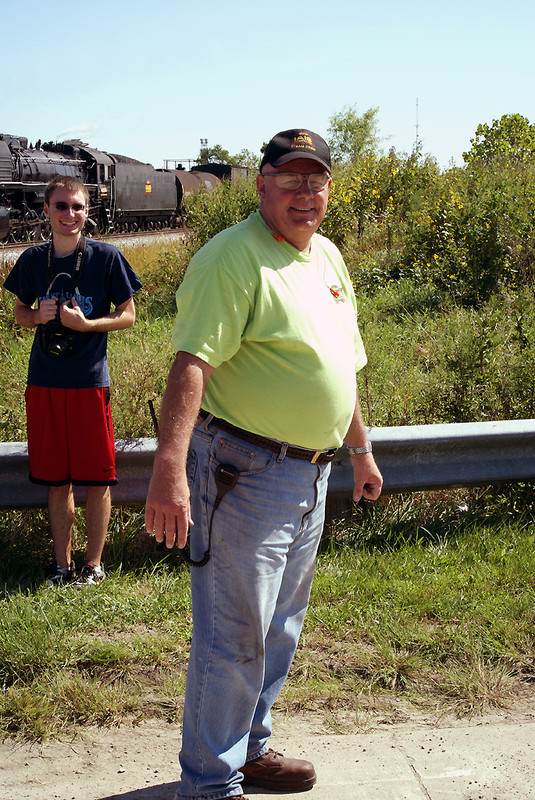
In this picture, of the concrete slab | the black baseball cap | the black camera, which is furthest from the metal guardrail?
the black baseball cap

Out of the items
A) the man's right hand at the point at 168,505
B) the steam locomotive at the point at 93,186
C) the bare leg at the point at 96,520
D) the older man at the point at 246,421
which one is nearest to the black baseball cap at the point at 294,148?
the older man at the point at 246,421

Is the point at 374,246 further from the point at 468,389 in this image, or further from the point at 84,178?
the point at 84,178

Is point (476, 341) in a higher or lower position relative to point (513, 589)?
higher

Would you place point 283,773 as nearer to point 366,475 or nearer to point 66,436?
point 366,475

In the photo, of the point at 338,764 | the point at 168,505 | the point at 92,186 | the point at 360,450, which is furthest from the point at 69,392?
the point at 92,186

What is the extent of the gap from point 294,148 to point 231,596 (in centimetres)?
138

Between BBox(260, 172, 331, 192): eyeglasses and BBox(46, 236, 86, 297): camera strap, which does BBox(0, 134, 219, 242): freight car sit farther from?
BBox(260, 172, 331, 192): eyeglasses

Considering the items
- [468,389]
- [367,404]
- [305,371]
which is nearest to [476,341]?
[468,389]

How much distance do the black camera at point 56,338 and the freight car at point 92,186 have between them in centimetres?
1821

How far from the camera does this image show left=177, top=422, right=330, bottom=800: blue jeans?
239cm

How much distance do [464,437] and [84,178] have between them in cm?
2926

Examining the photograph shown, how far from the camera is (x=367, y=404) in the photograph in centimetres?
505

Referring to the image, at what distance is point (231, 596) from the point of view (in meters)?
2.40

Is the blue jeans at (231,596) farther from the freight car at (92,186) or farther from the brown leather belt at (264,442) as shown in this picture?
the freight car at (92,186)
